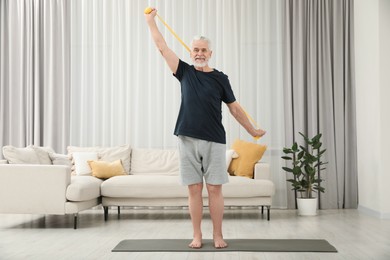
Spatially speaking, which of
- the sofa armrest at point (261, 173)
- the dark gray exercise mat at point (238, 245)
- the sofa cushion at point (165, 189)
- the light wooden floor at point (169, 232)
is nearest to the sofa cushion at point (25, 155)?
the light wooden floor at point (169, 232)

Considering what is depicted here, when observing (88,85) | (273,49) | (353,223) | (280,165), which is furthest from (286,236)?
(88,85)

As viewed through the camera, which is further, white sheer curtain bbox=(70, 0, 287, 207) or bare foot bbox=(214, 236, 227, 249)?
white sheer curtain bbox=(70, 0, 287, 207)

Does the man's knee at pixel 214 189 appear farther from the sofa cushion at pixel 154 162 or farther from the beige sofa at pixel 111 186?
the sofa cushion at pixel 154 162

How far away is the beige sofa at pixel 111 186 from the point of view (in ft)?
15.4

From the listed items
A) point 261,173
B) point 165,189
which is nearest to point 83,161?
point 165,189

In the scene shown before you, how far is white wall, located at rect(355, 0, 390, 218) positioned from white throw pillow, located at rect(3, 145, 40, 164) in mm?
3376

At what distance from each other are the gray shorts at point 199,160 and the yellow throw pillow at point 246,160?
2.19 metres

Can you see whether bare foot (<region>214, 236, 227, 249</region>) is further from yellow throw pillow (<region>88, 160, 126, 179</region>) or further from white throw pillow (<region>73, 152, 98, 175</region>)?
white throw pillow (<region>73, 152, 98, 175</region>)

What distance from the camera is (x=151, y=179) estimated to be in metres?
5.45

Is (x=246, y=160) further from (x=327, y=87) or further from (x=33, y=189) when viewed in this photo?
(x=33, y=189)

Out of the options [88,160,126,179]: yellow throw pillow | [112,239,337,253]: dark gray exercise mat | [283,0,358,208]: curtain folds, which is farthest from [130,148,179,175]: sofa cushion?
[112,239,337,253]: dark gray exercise mat

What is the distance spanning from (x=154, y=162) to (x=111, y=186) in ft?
→ 2.85

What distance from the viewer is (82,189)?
15.7 ft

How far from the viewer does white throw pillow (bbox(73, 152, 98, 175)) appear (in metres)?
5.81
